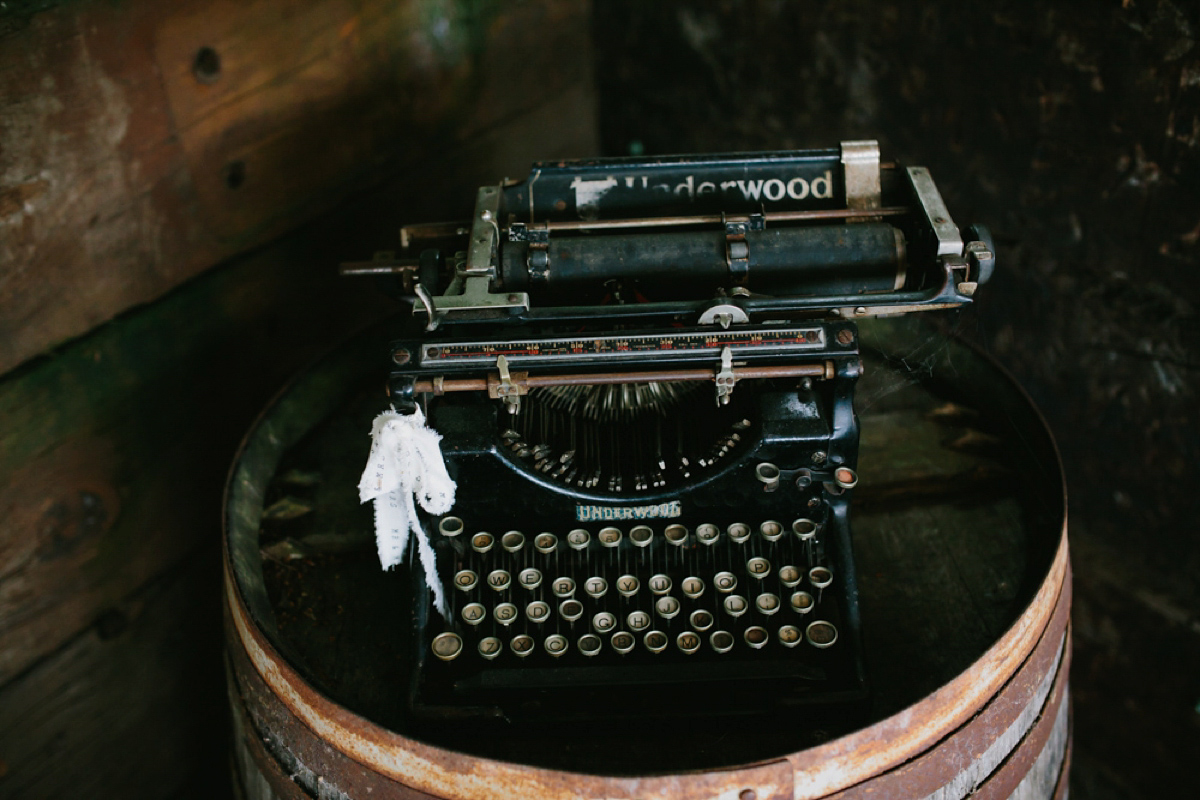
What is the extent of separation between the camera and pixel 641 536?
1755mm

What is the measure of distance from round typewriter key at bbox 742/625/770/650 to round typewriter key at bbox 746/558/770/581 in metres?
0.09

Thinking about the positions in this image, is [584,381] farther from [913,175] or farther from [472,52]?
[472,52]

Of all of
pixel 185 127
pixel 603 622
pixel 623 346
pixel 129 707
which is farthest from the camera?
pixel 129 707

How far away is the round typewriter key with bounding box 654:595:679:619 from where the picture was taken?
5.67 ft

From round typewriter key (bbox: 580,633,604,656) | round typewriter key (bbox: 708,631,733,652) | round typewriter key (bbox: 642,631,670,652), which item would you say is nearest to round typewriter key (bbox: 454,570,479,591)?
round typewriter key (bbox: 580,633,604,656)

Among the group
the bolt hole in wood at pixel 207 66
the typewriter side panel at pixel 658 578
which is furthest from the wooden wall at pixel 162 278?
the typewriter side panel at pixel 658 578

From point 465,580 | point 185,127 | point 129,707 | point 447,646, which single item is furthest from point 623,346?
point 129,707

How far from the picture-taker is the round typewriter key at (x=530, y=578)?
5.75 ft

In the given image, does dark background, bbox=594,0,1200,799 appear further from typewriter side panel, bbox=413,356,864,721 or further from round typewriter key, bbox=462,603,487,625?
round typewriter key, bbox=462,603,487,625

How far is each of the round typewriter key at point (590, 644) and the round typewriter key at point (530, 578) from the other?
0.13m

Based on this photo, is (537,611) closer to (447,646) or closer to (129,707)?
(447,646)

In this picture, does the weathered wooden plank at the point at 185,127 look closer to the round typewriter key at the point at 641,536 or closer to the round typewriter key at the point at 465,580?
the round typewriter key at the point at 465,580

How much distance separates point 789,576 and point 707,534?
0.16 m

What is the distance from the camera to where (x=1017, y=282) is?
272 centimetres
